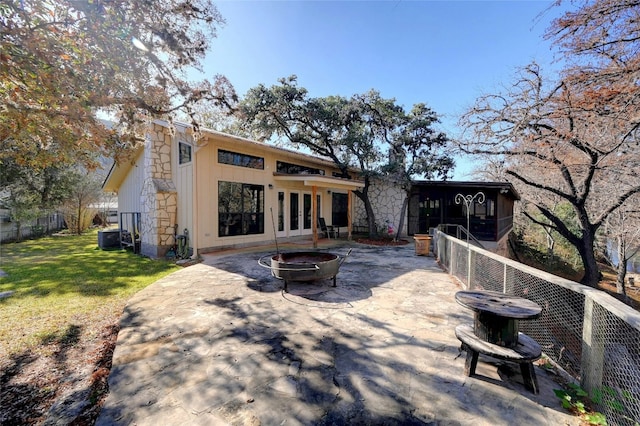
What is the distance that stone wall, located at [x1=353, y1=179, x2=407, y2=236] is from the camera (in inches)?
590

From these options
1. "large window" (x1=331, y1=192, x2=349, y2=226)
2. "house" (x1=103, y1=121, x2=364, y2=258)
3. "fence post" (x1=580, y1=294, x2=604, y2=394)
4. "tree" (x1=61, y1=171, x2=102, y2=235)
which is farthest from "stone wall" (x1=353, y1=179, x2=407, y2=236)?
"tree" (x1=61, y1=171, x2=102, y2=235)

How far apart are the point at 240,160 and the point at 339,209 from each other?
21.6 ft

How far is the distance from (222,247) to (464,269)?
7289 millimetres

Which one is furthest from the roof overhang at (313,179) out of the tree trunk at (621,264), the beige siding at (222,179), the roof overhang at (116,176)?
the tree trunk at (621,264)

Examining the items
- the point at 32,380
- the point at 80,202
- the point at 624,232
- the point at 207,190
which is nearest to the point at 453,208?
the point at 624,232

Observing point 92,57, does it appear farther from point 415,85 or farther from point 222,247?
point 415,85

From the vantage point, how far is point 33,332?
12.2 feet

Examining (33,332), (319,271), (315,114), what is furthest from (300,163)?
(33,332)

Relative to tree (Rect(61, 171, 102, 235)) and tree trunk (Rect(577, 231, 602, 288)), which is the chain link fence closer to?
tree trunk (Rect(577, 231, 602, 288))

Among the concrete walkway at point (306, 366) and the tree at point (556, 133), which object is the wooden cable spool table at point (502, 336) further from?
the tree at point (556, 133)

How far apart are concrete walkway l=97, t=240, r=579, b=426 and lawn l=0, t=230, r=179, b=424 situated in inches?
16.2

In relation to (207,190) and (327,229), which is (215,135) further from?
(327,229)

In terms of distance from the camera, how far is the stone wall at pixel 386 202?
14984mm

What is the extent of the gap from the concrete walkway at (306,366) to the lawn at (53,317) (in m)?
0.41
